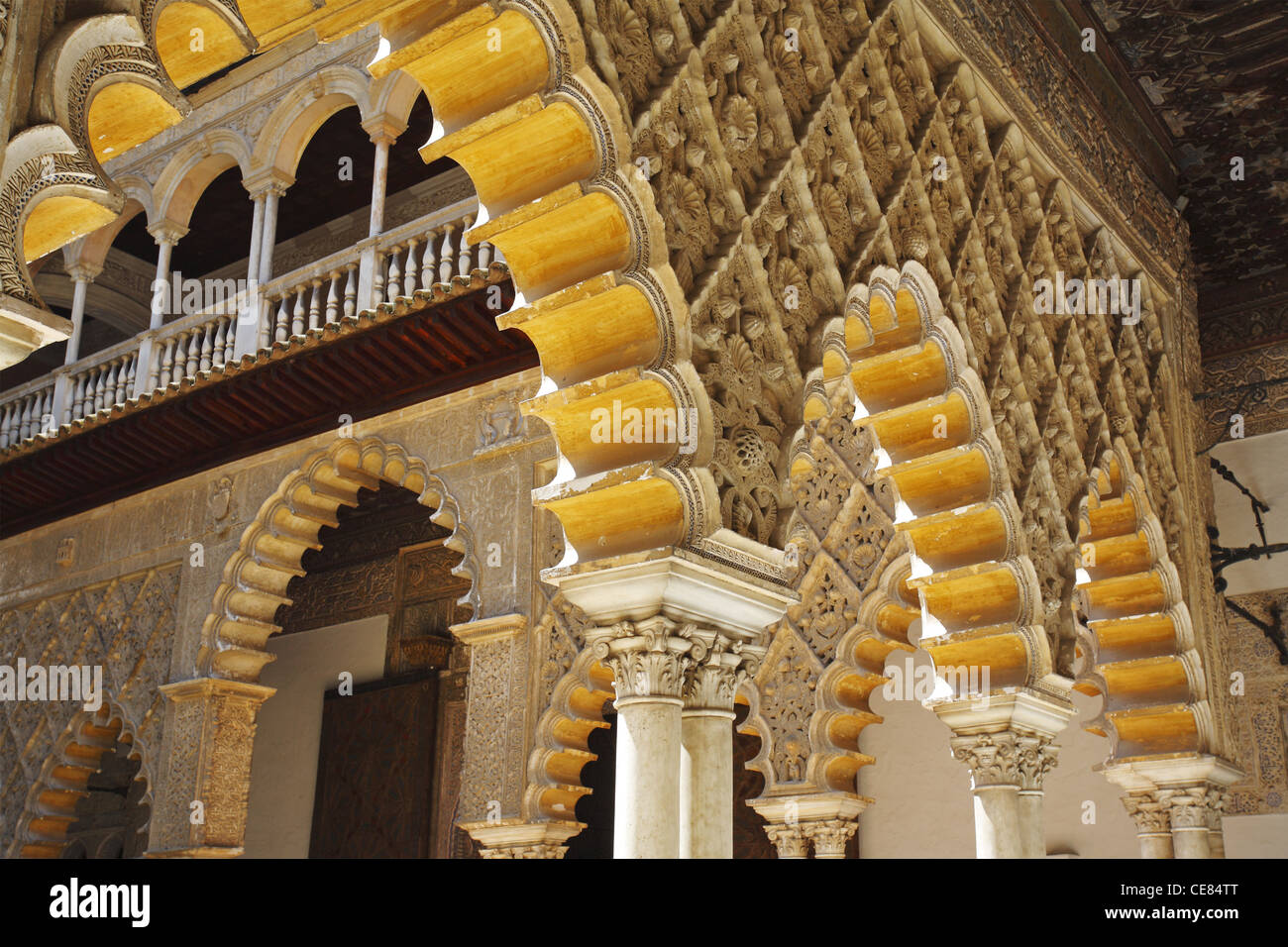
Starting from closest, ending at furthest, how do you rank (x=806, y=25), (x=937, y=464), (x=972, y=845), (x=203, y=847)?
(x=806, y=25)
(x=937, y=464)
(x=203, y=847)
(x=972, y=845)

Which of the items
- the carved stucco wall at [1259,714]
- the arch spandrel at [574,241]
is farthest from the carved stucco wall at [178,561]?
the carved stucco wall at [1259,714]

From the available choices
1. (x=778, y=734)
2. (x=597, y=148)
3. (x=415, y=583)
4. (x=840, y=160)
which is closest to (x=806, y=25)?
(x=840, y=160)

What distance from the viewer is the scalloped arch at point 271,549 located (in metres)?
7.30

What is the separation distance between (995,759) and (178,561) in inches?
201

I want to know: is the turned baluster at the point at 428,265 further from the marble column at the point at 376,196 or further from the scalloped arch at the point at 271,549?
the scalloped arch at the point at 271,549

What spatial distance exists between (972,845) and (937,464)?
Answer: 4.45 meters

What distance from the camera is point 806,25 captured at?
13.8 feet

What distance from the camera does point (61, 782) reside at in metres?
8.00

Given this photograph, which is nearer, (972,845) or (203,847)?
(203,847)

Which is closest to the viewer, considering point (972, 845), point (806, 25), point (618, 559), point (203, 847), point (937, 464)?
point (618, 559)

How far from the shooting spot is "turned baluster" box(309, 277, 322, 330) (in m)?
6.87

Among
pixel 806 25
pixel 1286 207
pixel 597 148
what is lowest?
pixel 597 148

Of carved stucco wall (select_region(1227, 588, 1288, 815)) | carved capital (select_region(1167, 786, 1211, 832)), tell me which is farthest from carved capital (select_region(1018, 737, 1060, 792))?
carved stucco wall (select_region(1227, 588, 1288, 815))

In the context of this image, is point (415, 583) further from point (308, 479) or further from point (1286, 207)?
point (1286, 207)
